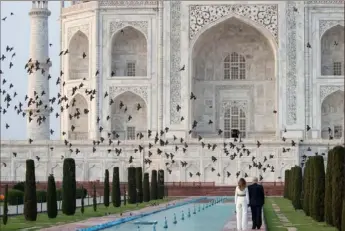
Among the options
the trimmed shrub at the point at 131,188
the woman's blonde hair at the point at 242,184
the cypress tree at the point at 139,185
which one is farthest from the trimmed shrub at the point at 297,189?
the woman's blonde hair at the point at 242,184

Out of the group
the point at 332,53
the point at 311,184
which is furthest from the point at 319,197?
the point at 332,53

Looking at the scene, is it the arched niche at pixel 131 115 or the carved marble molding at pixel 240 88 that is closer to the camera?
the arched niche at pixel 131 115

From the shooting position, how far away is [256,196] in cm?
1534

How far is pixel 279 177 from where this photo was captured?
33812mm

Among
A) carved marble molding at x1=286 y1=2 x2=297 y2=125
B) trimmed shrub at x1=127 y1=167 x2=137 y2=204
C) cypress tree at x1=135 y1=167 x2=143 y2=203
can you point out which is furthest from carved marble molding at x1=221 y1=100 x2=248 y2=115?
trimmed shrub at x1=127 y1=167 x2=137 y2=204

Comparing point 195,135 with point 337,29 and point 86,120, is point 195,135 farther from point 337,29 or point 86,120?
point 337,29

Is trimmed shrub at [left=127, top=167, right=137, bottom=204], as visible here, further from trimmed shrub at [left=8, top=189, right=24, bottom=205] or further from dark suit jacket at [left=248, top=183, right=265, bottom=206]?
dark suit jacket at [left=248, top=183, right=265, bottom=206]

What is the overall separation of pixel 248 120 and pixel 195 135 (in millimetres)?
2219

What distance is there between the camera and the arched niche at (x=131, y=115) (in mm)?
37969

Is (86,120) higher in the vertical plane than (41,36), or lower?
lower

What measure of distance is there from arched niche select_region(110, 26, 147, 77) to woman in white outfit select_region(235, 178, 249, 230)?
2359 cm

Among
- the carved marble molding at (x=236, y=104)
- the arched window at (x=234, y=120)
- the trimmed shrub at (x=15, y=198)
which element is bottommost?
the trimmed shrub at (x=15, y=198)

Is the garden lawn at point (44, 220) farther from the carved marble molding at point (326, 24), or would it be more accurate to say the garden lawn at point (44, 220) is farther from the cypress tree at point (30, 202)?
the carved marble molding at point (326, 24)

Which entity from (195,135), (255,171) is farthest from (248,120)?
(255,171)
